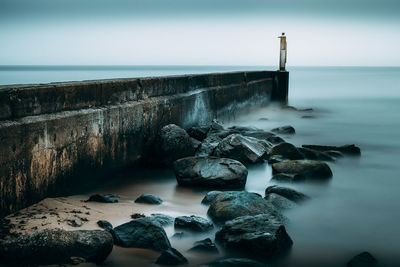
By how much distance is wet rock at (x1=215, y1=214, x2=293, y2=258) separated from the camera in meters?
2.44

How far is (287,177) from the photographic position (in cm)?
422

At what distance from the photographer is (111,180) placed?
389 centimetres

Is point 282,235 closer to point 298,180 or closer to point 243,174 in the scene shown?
point 243,174

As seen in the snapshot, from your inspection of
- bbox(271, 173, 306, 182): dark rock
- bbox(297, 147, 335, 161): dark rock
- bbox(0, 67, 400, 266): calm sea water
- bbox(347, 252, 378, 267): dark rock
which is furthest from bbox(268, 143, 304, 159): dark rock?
bbox(347, 252, 378, 267): dark rock

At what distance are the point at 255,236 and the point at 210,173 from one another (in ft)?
4.47

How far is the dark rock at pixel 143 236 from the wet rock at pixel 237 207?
0.55 meters

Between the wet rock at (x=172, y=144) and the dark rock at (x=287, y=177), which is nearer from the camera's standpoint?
the dark rock at (x=287, y=177)

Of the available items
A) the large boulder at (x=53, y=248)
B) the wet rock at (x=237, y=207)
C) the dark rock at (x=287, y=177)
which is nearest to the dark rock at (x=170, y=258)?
the large boulder at (x=53, y=248)

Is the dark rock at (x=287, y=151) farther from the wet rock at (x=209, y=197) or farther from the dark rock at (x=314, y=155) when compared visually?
the wet rock at (x=209, y=197)

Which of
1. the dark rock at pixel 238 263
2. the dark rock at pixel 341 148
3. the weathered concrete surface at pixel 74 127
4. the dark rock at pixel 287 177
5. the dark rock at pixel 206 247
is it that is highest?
the weathered concrete surface at pixel 74 127

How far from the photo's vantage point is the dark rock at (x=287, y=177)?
412 centimetres

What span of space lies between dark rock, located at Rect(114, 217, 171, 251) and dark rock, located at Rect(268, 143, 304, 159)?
2815mm

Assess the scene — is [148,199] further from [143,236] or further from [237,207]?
[143,236]

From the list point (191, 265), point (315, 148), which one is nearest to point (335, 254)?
point (191, 265)
